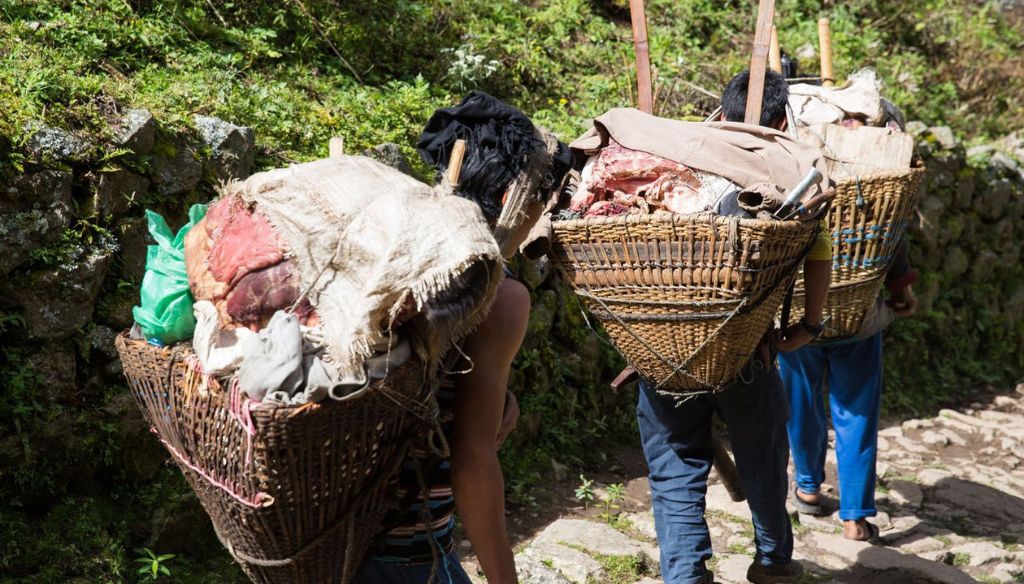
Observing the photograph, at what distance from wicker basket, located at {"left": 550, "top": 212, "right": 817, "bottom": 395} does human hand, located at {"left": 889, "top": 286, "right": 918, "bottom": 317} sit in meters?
1.65

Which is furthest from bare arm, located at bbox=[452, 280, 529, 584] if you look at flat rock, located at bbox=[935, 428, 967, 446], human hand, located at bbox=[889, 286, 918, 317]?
flat rock, located at bbox=[935, 428, 967, 446]

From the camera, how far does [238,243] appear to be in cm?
181

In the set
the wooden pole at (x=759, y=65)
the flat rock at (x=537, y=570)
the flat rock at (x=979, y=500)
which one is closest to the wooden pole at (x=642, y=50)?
the wooden pole at (x=759, y=65)

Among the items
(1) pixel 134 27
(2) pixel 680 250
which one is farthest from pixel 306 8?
(2) pixel 680 250

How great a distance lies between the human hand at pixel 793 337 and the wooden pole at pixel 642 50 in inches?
36.1

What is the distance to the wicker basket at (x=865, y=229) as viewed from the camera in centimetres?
383

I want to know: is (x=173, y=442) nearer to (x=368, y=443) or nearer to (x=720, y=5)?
(x=368, y=443)

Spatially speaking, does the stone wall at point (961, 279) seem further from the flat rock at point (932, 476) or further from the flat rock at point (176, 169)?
the flat rock at point (176, 169)

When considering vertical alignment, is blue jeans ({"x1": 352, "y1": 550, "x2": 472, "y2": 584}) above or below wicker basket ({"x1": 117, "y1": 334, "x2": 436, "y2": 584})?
below

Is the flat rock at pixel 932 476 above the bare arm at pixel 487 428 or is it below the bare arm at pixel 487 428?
below

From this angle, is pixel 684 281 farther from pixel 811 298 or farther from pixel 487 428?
pixel 487 428

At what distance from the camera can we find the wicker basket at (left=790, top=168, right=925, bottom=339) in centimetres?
383

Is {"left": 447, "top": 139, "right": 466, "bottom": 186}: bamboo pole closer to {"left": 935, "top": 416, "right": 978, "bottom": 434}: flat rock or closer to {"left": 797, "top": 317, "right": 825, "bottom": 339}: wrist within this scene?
{"left": 797, "top": 317, "right": 825, "bottom": 339}: wrist

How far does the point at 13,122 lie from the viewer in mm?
3559
